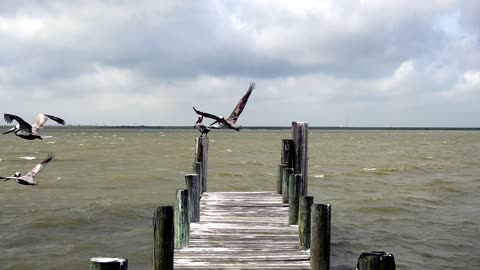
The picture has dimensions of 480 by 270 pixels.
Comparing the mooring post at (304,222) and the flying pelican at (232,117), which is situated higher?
the flying pelican at (232,117)

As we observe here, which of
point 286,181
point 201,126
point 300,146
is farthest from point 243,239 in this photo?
point 201,126

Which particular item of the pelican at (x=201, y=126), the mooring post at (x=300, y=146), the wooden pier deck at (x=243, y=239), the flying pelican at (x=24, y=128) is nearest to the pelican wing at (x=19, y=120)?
the flying pelican at (x=24, y=128)

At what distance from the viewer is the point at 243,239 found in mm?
8820

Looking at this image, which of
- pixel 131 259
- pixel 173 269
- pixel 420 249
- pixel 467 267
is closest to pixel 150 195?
pixel 131 259

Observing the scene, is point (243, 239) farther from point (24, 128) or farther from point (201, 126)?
point (201, 126)

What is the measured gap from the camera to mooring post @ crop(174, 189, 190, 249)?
8383mm

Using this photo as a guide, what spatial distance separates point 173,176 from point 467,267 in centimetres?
2018

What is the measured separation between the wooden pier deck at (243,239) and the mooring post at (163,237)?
81 cm

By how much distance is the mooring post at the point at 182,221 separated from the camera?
8.38 meters

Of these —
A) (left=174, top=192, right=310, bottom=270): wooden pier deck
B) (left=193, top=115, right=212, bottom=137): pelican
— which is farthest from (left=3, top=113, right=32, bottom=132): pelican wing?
(left=193, top=115, right=212, bottom=137): pelican

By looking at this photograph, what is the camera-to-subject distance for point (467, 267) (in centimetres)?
1255

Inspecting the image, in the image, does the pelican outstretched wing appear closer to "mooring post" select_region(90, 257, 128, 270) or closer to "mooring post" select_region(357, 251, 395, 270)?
"mooring post" select_region(90, 257, 128, 270)

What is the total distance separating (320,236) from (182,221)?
2.38m

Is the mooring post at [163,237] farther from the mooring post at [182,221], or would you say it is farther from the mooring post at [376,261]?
the mooring post at [376,261]
